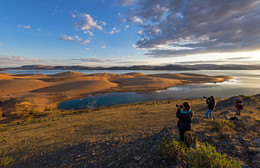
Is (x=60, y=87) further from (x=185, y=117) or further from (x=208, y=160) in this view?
(x=208, y=160)

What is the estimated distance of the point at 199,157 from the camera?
336 cm

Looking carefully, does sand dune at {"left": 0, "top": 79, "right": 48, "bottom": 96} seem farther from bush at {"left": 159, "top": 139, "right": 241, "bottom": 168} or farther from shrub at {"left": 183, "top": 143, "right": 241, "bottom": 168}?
shrub at {"left": 183, "top": 143, "right": 241, "bottom": 168}

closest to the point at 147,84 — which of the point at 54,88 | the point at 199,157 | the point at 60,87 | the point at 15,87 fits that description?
the point at 60,87

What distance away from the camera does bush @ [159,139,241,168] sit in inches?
121

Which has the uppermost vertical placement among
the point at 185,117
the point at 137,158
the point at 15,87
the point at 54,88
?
the point at 185,117

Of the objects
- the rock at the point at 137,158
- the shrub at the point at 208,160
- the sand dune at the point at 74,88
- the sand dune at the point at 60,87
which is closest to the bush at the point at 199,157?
the shrub at the point at 208,160

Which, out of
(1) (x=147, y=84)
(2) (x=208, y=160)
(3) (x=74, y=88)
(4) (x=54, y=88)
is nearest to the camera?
(2) (x=208, y=160)

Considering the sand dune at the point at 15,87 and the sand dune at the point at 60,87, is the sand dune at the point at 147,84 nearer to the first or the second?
the sand dune at the point at 60,87

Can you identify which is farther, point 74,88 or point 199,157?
point 74,88

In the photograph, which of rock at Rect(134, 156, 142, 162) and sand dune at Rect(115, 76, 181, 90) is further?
sand dune at Rect(115, 76, 181, 90)

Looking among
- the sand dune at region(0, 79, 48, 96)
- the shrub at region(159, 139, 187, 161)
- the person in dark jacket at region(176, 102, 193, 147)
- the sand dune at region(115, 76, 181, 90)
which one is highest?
the person in dark jacket at region(176, 102, 193, 147)

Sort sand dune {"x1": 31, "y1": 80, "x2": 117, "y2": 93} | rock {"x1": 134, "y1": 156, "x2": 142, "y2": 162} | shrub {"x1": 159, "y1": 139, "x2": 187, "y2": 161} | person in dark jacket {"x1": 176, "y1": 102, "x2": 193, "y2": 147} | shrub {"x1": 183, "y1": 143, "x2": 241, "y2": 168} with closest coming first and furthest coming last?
shrub {"x1": 183, "y1": 143, "x2": 241, "y2": 168} < shrub {"x1": 159, "y1": 139, "x2": 187, "y2": 161} < person in dark jacket {"x1": 176, "y1": 102, "x2": 193, "y2": 147} < rock {"x1": 134, "y1": 156, "x2": 142, "y2": 162} < sand dune {"x1": 31, "y1": 80, "x2": 117, "y2": 93}

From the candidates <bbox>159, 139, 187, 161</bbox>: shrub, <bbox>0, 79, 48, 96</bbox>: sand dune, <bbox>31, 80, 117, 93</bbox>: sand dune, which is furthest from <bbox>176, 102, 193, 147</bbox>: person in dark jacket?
<bbox>0, 79, 48, 96</bbox>: sand dune

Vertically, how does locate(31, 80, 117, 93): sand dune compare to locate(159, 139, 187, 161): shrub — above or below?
below
